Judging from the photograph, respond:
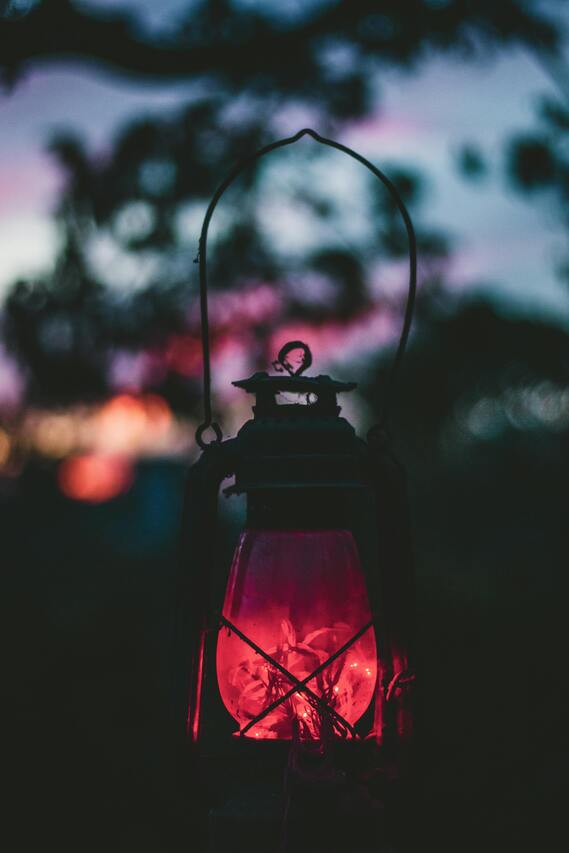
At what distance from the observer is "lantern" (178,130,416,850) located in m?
1.28

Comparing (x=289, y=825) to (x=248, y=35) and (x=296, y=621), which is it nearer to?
(x=296, y=621)

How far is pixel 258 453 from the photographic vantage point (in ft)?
4.34

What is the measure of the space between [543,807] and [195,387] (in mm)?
2481

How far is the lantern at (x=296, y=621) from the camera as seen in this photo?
128cm

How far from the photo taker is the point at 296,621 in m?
1.33

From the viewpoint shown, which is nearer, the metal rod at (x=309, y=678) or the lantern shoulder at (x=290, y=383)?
the metal rod at (x=309, y=678)

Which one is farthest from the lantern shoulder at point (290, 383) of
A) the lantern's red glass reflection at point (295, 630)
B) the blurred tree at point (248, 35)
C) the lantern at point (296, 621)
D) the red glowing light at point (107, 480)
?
the red glowing light at point (107, 480)

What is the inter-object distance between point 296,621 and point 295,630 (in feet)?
0.04

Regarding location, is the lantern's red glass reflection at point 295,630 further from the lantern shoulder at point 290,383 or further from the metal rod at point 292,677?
the lantern shoulder at point 290,383

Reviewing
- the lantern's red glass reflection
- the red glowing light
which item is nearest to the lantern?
the lantern's red glass reflection

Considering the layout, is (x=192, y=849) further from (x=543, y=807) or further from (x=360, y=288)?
(x=360, y=288)

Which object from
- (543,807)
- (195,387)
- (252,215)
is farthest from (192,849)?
(252,215)

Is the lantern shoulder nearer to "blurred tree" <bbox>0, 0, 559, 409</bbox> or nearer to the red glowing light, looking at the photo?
"blurred tree" <bbox>0, 0, 559, 409</bbox>

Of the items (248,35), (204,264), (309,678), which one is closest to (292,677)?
(309,678)
